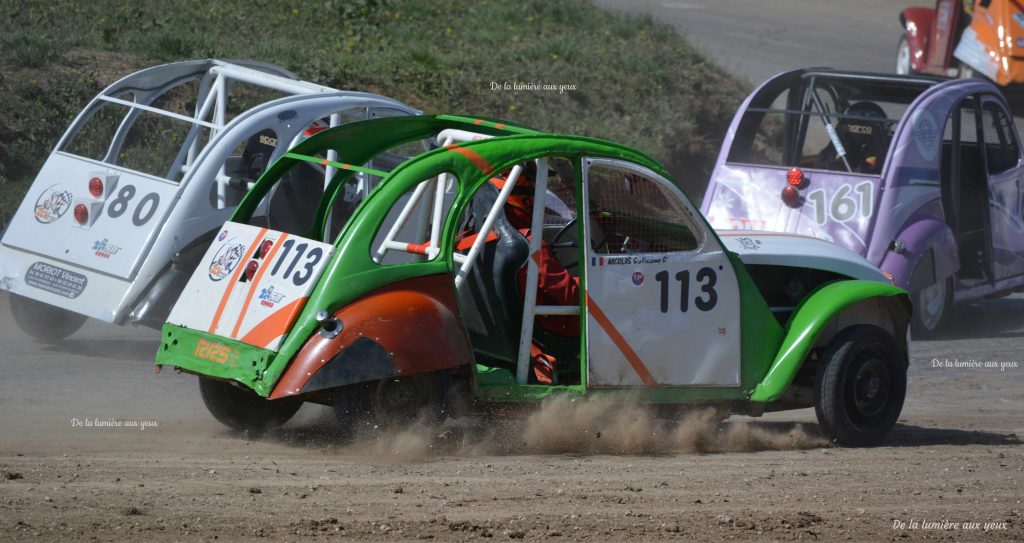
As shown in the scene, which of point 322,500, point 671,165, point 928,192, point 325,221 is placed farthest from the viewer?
point 671,165

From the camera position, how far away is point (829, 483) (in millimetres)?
6594

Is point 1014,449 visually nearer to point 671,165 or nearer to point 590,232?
point 590,232

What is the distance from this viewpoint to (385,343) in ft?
20.8

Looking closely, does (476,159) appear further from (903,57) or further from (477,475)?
(903,57)

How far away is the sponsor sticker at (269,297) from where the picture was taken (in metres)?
6.51

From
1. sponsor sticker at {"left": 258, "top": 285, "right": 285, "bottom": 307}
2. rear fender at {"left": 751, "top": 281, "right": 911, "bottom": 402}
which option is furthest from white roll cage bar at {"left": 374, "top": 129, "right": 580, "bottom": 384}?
rear fender at {"left": 751, "top": 281, "right": 911, "bottom": 402}

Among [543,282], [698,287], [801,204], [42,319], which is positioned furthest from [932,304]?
[42,319]

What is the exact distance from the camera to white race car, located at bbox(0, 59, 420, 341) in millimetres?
9227

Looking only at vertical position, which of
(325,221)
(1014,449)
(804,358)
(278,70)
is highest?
(278,70)

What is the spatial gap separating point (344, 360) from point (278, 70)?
6217 mm

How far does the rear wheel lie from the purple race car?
34.1 ft

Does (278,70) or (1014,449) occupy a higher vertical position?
(278,70)

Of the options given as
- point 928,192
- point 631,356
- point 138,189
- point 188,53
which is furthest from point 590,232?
point 188,53

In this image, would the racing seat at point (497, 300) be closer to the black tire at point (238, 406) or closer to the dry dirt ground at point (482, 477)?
the dry dirt ground at point (482, 477)
